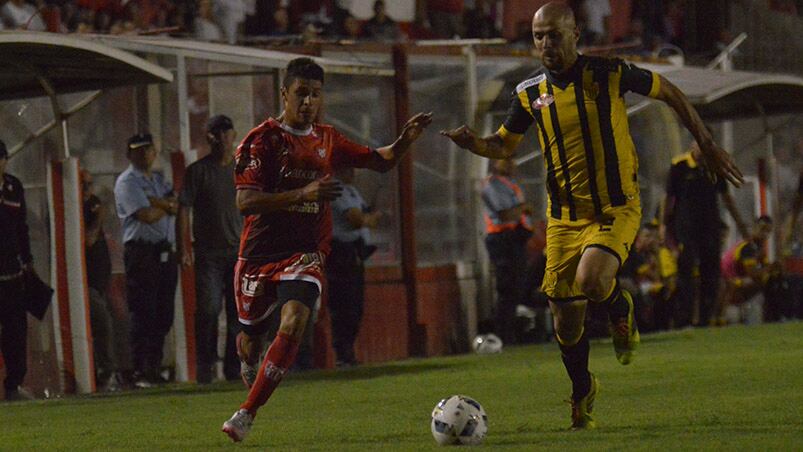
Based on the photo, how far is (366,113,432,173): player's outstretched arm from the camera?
10.4 meters

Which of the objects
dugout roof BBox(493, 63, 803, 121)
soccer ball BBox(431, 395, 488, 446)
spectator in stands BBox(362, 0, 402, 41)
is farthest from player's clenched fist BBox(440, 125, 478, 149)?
spectator in stands BBox(362, 0, 402, 41)

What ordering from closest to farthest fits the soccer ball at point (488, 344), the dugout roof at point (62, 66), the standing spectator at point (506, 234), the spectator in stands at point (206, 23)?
the dugout roof at point (62, 66) → the soccer ball at point (488, 344) → the standing spectator at point (506, 234) → the spectator in stands at point (206, 23)

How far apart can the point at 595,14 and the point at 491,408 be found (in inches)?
634

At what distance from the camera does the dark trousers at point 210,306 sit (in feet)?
53.8

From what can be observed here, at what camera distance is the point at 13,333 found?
49.5 ft

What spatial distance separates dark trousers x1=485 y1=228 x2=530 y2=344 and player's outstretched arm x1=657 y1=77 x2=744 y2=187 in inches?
402

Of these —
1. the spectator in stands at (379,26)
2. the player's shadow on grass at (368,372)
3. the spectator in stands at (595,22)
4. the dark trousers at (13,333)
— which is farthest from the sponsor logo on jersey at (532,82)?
the spectator in stands at (595,22)

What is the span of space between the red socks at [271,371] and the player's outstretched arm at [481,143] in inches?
57.3

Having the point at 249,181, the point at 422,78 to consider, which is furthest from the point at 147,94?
the point at 249,181

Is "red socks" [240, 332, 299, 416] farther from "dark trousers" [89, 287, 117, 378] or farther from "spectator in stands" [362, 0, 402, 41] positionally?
"spectator in stands" [362, 0, 402, 41]

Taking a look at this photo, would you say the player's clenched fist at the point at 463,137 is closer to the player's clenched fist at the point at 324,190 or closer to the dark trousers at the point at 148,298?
the player's clenched fist at the point at 324,190

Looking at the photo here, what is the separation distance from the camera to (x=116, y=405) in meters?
13.8

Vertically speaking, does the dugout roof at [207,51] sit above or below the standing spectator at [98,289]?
above

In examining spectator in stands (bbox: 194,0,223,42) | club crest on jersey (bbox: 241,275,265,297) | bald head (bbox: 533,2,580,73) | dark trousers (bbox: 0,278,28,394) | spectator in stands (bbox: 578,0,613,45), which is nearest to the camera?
bald head (bbox: 533,2,580,73)
